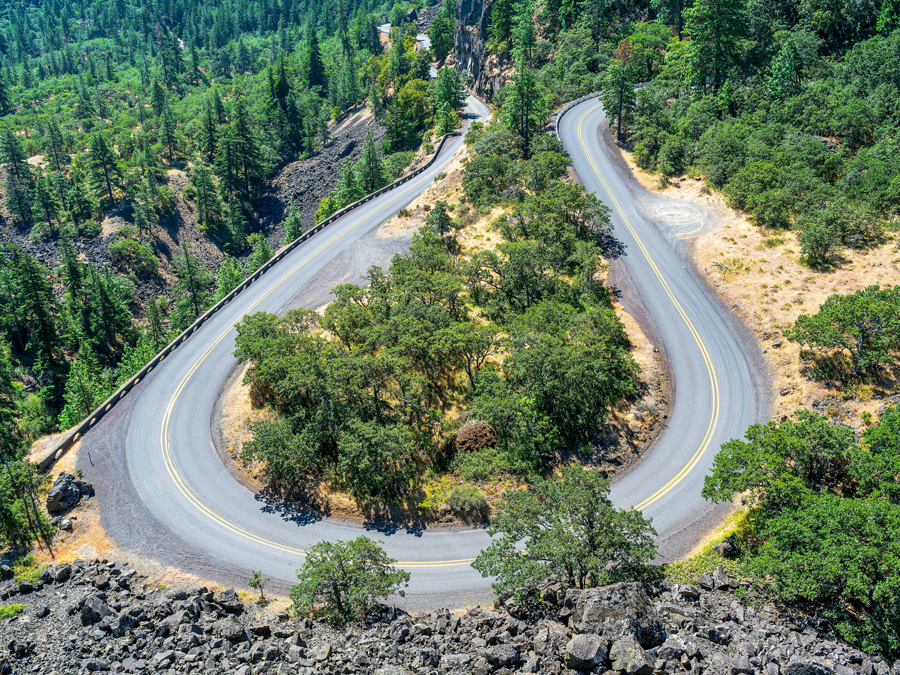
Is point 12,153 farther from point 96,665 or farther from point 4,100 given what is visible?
point 96,665

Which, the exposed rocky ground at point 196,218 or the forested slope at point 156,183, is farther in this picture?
the exposed rocky ground at point 196,218

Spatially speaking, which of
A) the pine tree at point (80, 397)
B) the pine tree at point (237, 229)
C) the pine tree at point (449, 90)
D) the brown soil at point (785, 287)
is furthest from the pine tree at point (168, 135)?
the brown soil at point (785, 287)

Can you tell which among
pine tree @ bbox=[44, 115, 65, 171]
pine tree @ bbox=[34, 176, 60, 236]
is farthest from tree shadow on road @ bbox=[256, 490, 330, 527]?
pine tree @ bbox=[44, 115, 65, 171]

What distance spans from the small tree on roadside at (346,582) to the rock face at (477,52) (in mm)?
97278

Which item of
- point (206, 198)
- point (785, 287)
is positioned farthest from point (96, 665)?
point (206, 198)

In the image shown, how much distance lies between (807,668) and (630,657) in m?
5.98

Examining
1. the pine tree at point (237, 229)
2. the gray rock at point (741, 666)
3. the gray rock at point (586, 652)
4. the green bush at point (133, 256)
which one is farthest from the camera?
the pine tree at point (237, 229)

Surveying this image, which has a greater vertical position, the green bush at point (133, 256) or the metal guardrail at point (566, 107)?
the metal guardrail at point (566, 107)

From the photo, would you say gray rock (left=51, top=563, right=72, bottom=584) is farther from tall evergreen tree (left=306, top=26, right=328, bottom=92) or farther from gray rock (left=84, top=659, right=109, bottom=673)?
tall evergreen tree (left=306, top=26, right=328, bottom=92)

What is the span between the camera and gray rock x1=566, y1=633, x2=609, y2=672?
63.0ft

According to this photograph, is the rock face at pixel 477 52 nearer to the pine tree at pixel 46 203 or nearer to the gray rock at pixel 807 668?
the pine tree at pixel 46 203

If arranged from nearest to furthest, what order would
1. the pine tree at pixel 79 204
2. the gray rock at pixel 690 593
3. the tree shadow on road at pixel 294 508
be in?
the gray rock at pixel 690 593, the tree shadow on road at pixel 294 508, the pine tree at pixel 79 204

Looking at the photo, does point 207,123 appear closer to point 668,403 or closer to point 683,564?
point 668,403

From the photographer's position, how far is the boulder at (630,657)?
1845 cm
